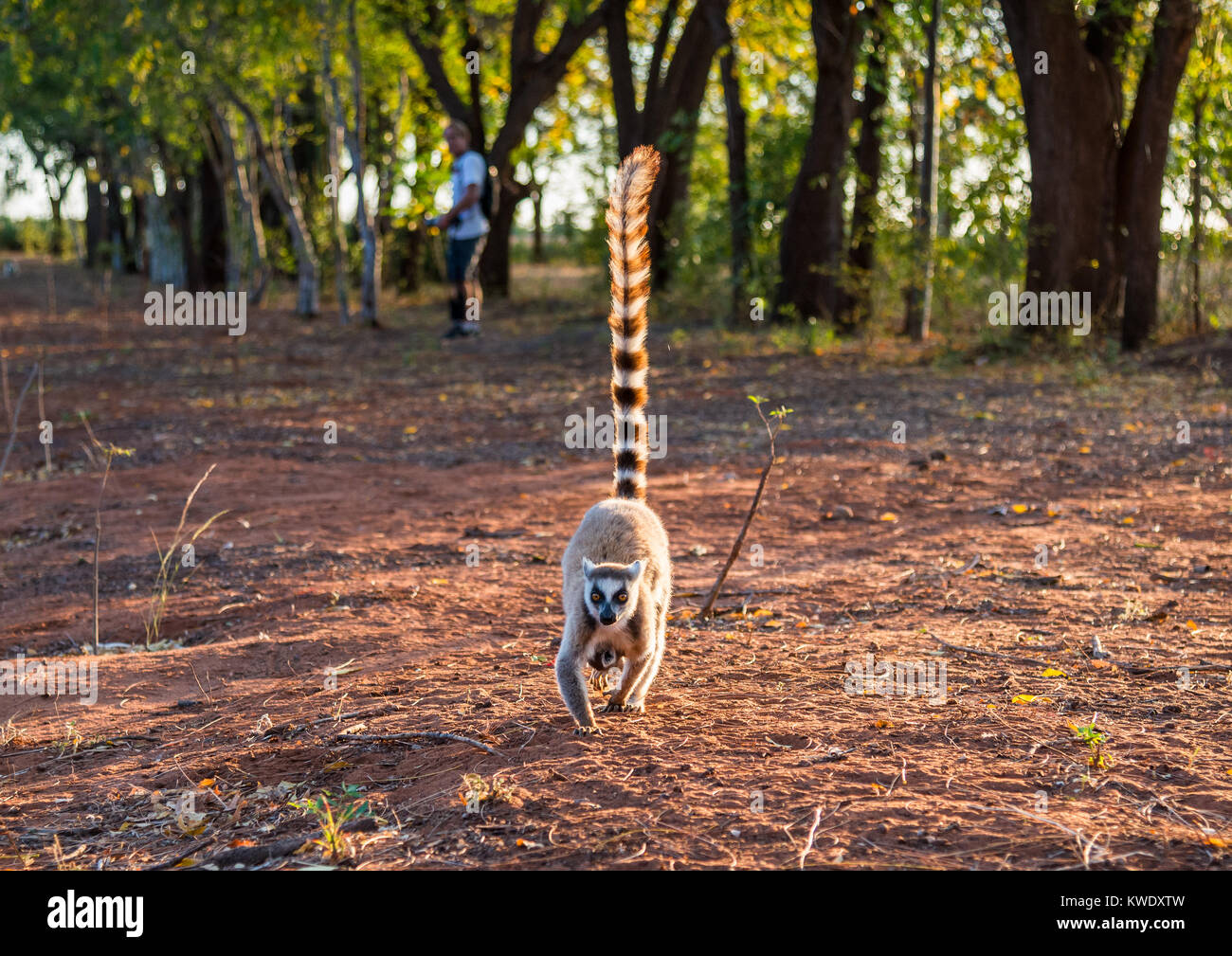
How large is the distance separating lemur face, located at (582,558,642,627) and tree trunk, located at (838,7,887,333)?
41.9ft

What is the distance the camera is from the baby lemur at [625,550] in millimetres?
4535

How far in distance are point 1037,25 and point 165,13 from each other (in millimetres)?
12278

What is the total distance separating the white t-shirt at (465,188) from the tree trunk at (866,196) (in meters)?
5.10

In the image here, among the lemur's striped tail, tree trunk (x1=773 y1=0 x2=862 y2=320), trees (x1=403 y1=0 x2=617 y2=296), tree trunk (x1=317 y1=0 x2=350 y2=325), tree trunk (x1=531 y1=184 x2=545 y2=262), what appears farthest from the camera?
tree trunk (x1=531 y1=184 x2=545 y2=262)

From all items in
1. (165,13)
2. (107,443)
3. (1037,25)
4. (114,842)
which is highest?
(165,13)

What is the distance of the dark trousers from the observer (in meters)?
16.3

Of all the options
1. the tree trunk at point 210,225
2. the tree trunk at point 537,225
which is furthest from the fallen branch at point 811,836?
the tree trunk at point 537,225

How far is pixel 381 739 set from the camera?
→ 4.50 meters

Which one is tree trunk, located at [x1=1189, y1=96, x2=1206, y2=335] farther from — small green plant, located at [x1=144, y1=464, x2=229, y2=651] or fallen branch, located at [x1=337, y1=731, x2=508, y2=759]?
fallen branch, located at [x1=337, y1=731, x2=508, y2=759]

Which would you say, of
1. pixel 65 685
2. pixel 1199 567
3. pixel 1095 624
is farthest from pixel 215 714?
pixel 1199 567

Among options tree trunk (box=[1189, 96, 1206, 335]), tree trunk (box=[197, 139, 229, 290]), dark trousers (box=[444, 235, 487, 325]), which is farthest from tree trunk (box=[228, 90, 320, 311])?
tree trunk (box=[1189, 96, 1206, 335])

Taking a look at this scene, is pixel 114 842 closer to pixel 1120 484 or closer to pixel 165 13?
pixel 1120 484
